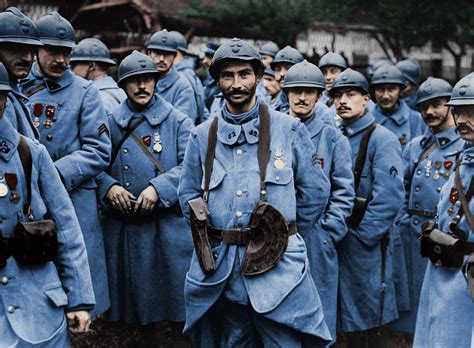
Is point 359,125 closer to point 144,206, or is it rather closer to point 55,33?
point 144,206

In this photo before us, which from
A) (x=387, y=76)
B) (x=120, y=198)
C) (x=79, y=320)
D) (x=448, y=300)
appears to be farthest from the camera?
(x=387, y=76)

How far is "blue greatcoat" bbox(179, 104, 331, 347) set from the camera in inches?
258

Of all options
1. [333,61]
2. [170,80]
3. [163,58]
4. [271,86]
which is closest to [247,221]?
[170,80]

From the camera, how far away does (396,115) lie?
11539 millimetres

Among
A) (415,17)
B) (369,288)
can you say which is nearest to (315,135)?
(369,288)

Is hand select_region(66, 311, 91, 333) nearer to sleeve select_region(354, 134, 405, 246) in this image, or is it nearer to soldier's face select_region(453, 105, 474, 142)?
soldier's face select_region(453, 105, 474, 142)

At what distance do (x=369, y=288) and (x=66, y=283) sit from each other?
4.16 metres

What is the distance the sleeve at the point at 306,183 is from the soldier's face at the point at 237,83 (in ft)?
1.25

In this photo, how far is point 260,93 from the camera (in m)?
12.9

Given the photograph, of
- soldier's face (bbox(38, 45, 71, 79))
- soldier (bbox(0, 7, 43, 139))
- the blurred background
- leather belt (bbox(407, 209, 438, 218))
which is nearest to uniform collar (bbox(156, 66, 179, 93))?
leather belt (bbox(407, 209, 438, 218))

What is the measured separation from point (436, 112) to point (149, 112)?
8.64 feet

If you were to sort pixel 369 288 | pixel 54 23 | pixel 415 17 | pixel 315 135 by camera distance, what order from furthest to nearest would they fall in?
pixel 415 17 < pixel 369 288 < pixel 315 135 < pixel 54 23

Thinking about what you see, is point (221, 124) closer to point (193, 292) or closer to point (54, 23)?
point (193, 292)

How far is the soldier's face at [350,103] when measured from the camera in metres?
9.56
